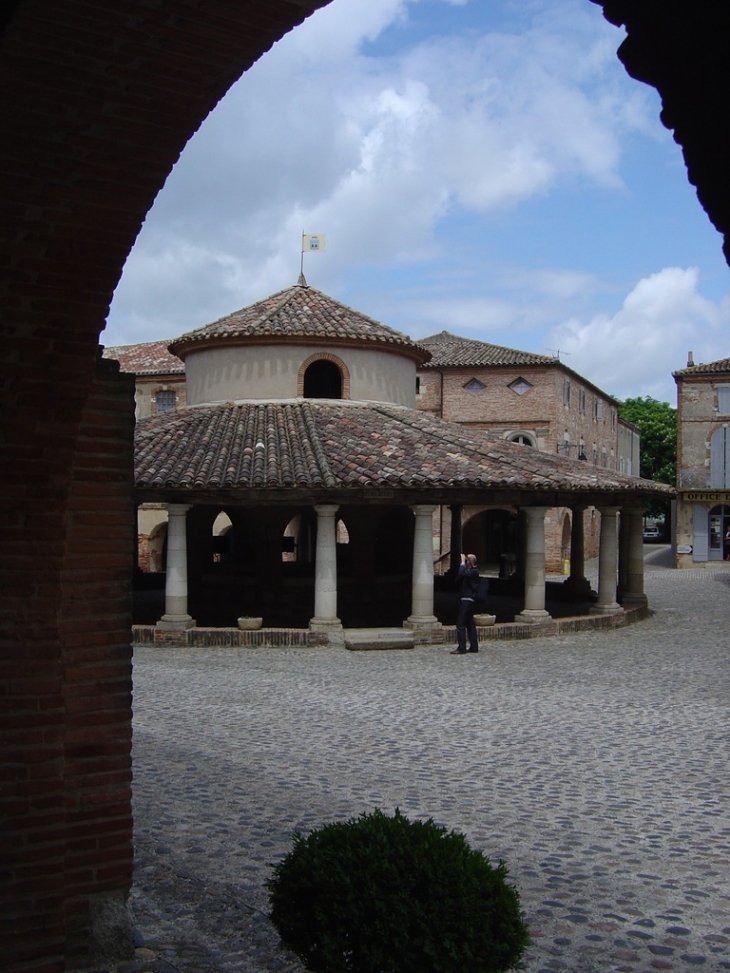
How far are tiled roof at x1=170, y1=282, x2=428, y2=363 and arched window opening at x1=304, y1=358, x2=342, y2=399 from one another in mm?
832

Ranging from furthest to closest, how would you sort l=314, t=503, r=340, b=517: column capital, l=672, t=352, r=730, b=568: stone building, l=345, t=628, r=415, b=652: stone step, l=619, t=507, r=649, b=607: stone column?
l=672, t=352, r=730, b=568: stone building, l=619, t=507, r=649, b=607: stone column, l=314, t=503, r=340, b=517: column capital, l=345, t=628, r=415, b=652: stone step

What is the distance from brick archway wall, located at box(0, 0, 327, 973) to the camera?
13.4ft

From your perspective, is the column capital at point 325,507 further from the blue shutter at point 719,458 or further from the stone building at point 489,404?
the blue shutter at point 719,458

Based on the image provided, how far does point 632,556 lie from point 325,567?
9.71 meters

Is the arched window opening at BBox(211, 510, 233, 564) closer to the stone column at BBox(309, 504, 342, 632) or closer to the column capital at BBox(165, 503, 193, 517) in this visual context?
the column capital at BBox(165, 503, 193, 517)

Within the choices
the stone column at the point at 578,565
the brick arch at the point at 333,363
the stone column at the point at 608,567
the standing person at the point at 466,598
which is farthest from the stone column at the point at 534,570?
the stone column at the point at 578,565

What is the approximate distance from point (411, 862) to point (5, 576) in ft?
8.26

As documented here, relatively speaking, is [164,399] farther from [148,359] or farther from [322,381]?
[322,381]

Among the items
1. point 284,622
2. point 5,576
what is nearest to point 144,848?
point 5,576

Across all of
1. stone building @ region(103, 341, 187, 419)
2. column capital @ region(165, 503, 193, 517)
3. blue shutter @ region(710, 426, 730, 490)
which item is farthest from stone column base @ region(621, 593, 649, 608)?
stone building @ region(103, 341, 187, 419)

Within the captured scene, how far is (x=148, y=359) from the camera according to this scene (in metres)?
47.5

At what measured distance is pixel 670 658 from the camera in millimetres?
18297

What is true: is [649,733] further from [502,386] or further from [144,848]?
[502,386]

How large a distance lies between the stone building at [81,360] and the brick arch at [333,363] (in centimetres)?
1795
